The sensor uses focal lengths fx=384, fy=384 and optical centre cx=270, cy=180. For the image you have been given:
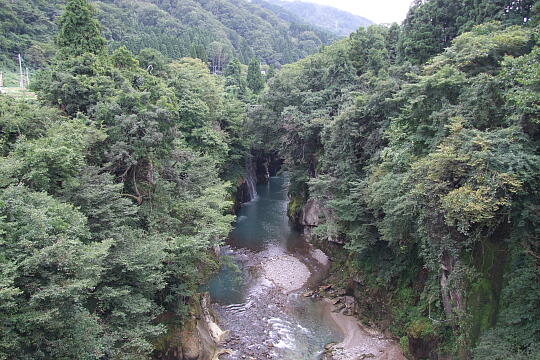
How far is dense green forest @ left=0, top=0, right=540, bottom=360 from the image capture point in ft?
35.7

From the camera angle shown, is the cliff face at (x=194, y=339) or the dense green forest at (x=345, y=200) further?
the cliff face at (x=194, y=339)

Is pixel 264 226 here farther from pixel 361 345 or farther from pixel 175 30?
pixel 175 30

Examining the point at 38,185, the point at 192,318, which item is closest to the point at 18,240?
the point at 38,185

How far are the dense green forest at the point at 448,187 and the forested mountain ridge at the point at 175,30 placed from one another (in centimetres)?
2634

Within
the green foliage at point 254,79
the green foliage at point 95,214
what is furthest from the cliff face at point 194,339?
the green foliage at point 254,79

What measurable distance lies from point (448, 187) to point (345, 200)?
905 centimetres

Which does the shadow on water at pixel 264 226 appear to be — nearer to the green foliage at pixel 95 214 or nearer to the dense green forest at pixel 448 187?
the dense green forest at pixel 448 187

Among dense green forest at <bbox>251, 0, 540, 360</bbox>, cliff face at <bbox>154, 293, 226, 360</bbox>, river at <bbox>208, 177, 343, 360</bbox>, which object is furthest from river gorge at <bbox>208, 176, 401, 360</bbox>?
dense green forest at <bbox>251, 0, 540, 360</bbox>

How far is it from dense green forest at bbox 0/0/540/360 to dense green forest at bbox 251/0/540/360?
77 mm

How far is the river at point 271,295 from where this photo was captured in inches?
774

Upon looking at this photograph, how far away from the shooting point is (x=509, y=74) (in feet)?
47.0

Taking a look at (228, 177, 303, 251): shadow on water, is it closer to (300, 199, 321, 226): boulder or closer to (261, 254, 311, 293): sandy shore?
(300, 199, 321, 226): boulder

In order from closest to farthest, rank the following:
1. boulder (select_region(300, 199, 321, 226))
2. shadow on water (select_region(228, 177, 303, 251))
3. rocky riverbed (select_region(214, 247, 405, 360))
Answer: rocky riverbed (select_region(214, 247, 405, 360)) < boulder (select_region(300, 199, 321, 226)) < shadow on water (select_region(228, 177, 303, 251))

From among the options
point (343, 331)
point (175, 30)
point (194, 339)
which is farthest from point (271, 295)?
point (175, 30)
